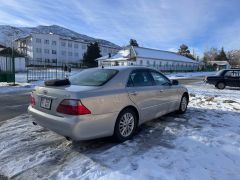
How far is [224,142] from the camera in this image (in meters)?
4.88

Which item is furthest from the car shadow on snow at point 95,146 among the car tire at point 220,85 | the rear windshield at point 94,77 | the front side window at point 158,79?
the car tire at point 220,85

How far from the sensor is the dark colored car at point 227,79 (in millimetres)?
16656

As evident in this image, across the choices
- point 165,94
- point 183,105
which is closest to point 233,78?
point 183,105

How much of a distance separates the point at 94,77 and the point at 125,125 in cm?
119

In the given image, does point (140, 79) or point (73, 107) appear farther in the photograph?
point (140, 79)

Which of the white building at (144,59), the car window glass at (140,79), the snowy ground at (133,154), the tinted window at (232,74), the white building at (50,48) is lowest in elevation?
the snowy ground at (133,154)

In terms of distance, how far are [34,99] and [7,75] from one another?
634 inches

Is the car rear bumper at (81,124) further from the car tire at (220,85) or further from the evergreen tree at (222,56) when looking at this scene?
the evergreen tree at (222,56)

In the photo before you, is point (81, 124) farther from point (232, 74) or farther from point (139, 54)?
point (139, 54)

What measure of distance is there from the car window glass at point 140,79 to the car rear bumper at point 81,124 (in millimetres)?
956

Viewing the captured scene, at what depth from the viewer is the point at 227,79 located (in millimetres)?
16781

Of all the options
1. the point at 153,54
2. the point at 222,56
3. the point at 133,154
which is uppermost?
the point at 222,56

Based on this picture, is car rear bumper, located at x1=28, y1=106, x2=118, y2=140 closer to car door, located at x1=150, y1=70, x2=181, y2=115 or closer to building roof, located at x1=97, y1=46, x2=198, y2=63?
car door, located at x1=150, y1=70, x2=181, y2=115

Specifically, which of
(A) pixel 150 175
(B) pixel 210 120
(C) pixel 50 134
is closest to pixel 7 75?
(C) pixel 50 134
